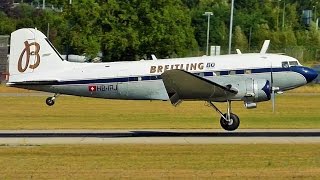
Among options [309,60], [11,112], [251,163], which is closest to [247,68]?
[251,163]

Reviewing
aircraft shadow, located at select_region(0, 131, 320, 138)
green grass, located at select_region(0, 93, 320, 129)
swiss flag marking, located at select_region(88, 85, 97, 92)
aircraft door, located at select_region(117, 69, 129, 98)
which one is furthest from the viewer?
green grass, located at select_region(0, 93, 320, 129)

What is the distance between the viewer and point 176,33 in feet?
320

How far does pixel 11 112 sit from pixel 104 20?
131 feet

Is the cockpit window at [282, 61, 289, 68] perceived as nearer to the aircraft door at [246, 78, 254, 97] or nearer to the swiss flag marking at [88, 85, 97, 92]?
the aircraft door at [246, 78, 254, 97]

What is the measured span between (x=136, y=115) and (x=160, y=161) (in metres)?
25.4

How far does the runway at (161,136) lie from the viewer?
120ft

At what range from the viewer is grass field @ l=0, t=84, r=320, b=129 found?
156 ft

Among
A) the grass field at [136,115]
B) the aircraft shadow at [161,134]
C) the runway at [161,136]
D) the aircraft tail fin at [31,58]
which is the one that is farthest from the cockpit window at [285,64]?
the aircraft tail fin at [31,58]

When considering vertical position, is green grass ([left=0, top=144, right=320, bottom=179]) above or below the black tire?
above

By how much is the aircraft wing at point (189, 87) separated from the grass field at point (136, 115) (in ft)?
19.4

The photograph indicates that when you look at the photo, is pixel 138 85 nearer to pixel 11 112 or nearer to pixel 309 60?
pixel 11 112

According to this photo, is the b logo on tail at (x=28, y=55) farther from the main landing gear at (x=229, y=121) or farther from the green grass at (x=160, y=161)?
the green grass at (x=160, y=161)

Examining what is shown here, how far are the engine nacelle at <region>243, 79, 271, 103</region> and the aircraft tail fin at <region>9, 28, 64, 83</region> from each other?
9.27m

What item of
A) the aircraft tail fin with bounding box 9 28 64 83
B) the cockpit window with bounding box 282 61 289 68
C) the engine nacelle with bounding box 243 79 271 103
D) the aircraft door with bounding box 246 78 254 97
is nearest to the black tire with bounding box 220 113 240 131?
the engine nacelle with bounding box 243 79 271 103
